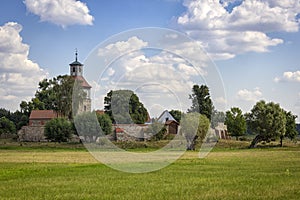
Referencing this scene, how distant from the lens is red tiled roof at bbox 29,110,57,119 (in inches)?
5119

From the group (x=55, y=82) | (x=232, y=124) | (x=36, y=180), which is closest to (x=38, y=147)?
(x=55, y=82)

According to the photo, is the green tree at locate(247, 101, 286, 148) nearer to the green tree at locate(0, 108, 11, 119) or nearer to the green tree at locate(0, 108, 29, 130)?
the green tree at locate(0, 108, 29, 130)

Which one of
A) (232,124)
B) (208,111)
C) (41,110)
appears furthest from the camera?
(41,110)

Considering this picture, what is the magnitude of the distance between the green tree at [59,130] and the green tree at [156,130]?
20.5 metres

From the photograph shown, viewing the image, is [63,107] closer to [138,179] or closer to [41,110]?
[41,110]

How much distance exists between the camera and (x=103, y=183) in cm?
2800

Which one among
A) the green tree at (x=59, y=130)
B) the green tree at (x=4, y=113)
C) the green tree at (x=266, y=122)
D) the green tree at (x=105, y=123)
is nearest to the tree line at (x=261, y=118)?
the green tree at (x=266, y=122)

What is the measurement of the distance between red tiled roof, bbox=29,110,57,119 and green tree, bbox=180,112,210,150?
54062mm

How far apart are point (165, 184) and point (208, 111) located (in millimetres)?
78083

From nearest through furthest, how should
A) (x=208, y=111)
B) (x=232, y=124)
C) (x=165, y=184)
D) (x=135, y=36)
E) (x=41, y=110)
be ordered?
(x=165, y=184) → (x=135, y=36) → (x=208, y=111) → (x=232, y=124) → (x=41, y=110)

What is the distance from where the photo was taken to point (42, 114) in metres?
131

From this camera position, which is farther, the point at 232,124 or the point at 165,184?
the point at 232,124

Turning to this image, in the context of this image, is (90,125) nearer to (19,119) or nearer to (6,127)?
(6,127)

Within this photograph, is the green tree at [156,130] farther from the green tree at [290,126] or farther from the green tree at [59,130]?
the green tree at [290,126]
